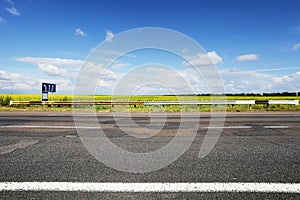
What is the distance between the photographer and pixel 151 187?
311 cm

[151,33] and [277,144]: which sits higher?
[151,33]

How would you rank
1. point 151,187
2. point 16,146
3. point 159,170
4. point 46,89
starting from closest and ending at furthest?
point 151,187 → point 159,170 → point 16,146 → point 46,89

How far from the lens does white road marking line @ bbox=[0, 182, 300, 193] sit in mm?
3008

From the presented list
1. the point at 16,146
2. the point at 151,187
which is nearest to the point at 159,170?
the point at 151,187

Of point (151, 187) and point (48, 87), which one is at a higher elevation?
point (48, 87)

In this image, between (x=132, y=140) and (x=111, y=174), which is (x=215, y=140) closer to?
(x=132, y=140)

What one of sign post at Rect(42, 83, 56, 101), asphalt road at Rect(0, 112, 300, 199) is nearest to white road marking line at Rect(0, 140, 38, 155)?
asphalt road at Rect(0, 112, 300, 199)

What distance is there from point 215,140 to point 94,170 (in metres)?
3.27

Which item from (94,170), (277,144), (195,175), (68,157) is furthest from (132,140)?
(277,144)

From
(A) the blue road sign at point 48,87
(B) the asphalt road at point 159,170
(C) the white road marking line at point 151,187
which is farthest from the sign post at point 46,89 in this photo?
(C) the white road marking line at point 151,187

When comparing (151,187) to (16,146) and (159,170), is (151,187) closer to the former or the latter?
(159,170)

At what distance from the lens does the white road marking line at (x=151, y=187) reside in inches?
118

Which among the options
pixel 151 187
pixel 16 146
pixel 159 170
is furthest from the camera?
A: pixel 16 146

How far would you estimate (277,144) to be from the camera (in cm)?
546
